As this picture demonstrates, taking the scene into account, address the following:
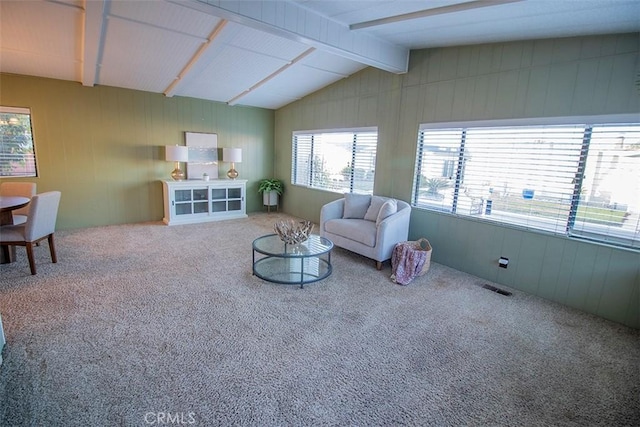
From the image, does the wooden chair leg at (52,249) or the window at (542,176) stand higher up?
the window at (542,176)

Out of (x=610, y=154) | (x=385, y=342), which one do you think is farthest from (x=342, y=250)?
(x=610, y=154)

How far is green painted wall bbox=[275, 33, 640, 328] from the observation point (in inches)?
104

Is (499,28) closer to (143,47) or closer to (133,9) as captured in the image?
(133,9)

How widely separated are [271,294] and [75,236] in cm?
356

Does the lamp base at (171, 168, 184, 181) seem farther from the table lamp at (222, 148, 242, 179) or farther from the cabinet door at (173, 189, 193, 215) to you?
the table lamp at (222, 148, 242, 179)

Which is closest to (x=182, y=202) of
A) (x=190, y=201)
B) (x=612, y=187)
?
(x=190, y=201)

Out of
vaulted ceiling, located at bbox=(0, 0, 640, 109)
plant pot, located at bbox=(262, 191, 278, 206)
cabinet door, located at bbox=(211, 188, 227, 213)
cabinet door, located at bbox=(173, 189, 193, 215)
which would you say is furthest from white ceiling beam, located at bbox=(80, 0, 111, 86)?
plant pot, located at bbox=(262, 191, 278, 206)

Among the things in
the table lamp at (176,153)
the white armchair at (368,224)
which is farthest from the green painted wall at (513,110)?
the table lamp at (176,153)

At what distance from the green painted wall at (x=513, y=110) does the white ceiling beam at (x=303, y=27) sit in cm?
66

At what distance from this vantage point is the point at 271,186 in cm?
659

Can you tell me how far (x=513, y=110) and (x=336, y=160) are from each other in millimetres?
2878

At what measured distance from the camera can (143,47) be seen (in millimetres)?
3465

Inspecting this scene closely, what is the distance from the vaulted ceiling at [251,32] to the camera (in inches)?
97.9

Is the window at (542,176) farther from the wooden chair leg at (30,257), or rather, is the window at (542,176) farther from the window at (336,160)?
the wooden chair leg at (30,257)
